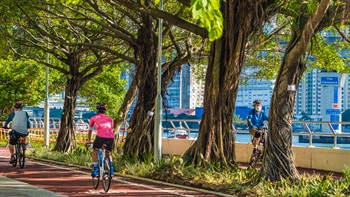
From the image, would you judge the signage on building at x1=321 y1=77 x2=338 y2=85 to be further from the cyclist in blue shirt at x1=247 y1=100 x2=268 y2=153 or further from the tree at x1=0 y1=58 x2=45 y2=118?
the tree at x1=0 y1=58 x2=45 y2=118

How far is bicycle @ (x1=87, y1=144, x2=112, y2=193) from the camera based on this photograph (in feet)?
46.8

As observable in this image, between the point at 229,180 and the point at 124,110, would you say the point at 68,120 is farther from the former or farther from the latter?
the point at 229,180

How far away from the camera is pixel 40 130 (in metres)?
49.2

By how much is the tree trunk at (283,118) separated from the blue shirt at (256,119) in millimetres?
4393

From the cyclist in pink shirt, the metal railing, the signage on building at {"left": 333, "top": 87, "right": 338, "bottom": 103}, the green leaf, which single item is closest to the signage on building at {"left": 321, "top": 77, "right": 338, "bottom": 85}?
the signage on building at {"left": 333, "top": 87, "right": 338, "bottom": 103}

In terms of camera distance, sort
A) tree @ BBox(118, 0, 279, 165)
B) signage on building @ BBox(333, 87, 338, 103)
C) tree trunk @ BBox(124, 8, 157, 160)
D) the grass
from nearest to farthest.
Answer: the grass < tree @ BBox(118, 0, 279, 165) < tree trunk @ BBox(124, 8, 157, 160) < signage on building @ BBox(333, 87, 338, 103)

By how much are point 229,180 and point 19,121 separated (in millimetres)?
7033

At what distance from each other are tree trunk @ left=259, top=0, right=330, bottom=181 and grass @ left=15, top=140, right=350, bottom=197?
384 millimetres

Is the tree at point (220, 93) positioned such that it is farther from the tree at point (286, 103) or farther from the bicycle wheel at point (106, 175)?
the bicycle wheel at point (106, 175)

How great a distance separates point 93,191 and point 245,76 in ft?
52.8

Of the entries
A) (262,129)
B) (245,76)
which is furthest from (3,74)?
(262,129)

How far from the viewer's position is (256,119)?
19.5 meters

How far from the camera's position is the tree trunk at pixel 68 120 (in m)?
29.0

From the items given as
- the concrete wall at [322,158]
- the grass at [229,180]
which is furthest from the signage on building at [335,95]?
the grass at [229,180]
